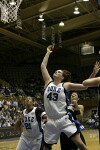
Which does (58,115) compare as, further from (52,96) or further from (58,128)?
(52,96)

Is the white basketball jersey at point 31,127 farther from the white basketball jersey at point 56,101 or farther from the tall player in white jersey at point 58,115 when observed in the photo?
the white basketball jersey at point 56,101

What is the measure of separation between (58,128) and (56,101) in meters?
0.42

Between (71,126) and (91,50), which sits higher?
(91,50)

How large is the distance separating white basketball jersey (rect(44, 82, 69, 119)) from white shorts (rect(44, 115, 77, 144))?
0.30ft

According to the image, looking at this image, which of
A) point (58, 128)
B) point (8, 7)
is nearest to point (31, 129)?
point (58, 128)

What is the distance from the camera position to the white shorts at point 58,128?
4718mm

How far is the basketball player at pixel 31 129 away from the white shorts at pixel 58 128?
1.05m

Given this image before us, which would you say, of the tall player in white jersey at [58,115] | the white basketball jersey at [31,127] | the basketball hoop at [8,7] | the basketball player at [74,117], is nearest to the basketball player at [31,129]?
the white basketball jersey at [31,127]

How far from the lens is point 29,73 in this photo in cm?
2906

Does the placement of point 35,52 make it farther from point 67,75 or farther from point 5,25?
point 67,75

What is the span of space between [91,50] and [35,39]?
8276 millimetres

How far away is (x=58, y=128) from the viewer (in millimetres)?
4730

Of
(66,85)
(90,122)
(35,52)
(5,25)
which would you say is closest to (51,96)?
(66,85)

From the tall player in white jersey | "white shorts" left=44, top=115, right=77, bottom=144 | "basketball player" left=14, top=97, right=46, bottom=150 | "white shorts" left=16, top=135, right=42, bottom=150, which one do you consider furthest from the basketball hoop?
"white shorts" left=44, top=115, right=77, bottom=144
